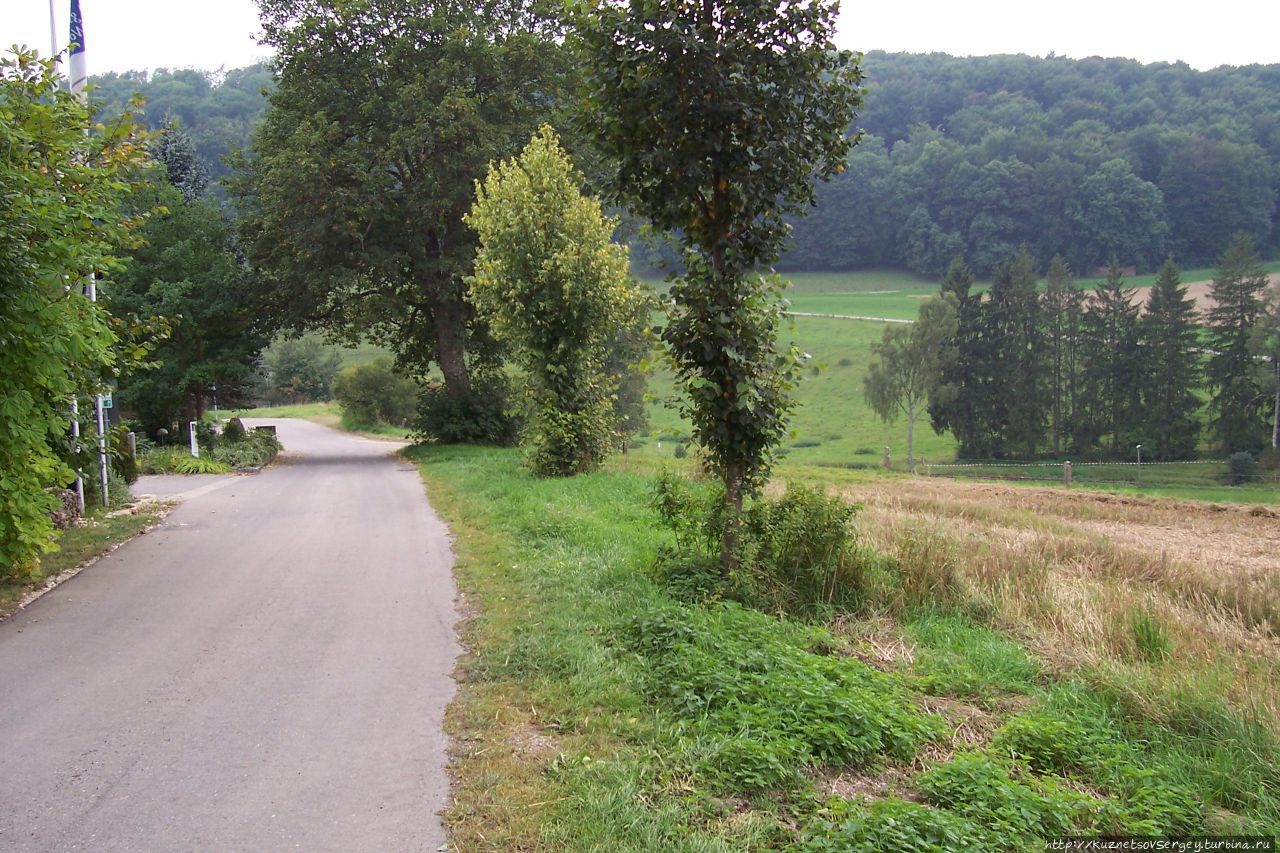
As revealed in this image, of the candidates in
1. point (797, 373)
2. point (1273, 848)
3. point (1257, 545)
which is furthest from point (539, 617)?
point (1257, 545)

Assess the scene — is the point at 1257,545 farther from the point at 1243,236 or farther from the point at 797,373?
the point at 1243,236

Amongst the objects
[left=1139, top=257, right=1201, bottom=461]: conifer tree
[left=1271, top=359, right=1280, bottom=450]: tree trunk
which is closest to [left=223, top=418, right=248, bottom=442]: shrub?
[left=1271, top=359, right=1280, bottom=450]: tree trunk

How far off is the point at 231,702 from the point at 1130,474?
48.1m

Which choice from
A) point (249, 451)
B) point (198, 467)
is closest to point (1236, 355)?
point (249, 451)

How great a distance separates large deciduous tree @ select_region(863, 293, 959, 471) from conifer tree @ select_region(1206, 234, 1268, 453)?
1512cm

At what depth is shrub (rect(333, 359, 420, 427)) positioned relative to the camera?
50.2 meters

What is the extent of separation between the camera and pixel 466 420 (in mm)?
27453

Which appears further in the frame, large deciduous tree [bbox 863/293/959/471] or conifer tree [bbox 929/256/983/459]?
conifer tree [bbox 929/256/983/459]

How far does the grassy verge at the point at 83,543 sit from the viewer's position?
8.39m

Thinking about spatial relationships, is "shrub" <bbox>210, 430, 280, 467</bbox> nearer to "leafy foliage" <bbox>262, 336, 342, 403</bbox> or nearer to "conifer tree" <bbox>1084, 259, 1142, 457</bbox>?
"conifer tree" <bbox>1084, 259, 1142, 457</bbox>

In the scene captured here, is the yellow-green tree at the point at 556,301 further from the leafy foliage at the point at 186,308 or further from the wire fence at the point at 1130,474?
the wire fence at the point at 1130,474

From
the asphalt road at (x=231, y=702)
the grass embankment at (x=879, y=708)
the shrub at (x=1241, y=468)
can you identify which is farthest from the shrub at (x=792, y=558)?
the shrub at (x=1241, y=468)

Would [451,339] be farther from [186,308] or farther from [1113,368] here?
[1113,368]

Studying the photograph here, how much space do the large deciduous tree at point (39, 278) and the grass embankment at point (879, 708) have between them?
4.02 m
